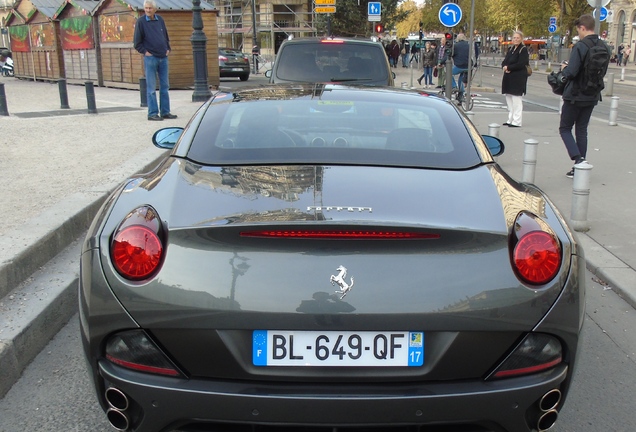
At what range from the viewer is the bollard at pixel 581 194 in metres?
5.84

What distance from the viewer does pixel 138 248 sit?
2256 mm

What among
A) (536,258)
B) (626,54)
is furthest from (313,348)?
(626,54)

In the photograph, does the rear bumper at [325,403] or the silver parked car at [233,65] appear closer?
the rear bumper at [325,403]

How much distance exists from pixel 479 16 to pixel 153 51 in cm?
7729

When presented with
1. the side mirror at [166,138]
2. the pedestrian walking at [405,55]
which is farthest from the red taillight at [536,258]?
the pedestrian walking at [405,55]

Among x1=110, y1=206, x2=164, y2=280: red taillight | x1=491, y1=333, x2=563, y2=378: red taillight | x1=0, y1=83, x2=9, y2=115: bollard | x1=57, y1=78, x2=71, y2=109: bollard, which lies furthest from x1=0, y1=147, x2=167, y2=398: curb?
x1=57, y1=78, x2=71, y2=109: bollard

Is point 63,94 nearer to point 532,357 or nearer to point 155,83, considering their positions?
point 155,83

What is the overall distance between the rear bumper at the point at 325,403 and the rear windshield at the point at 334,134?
1021 mm

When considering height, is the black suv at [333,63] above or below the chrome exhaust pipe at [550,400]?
above

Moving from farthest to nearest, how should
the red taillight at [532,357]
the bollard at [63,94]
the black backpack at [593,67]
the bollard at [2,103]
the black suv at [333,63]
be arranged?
1. the bollard at [63,94]
2. the bollard at [2,103]
3. the black suv at [333,63]
4. the black backpack at [593,67]
5. the red taillight at [532,357]

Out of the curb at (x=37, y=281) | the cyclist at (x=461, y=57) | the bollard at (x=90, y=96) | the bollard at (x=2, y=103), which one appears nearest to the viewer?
the curb at (x=37, y=281)

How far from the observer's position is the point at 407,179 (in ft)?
8.70

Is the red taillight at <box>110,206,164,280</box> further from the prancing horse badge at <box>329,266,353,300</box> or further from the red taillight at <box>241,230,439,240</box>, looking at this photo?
the prancing horse badge at <box>329,266,353,300</box>

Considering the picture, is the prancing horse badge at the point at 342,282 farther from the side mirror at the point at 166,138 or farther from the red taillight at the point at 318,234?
the side mirror at the point at 166,138
